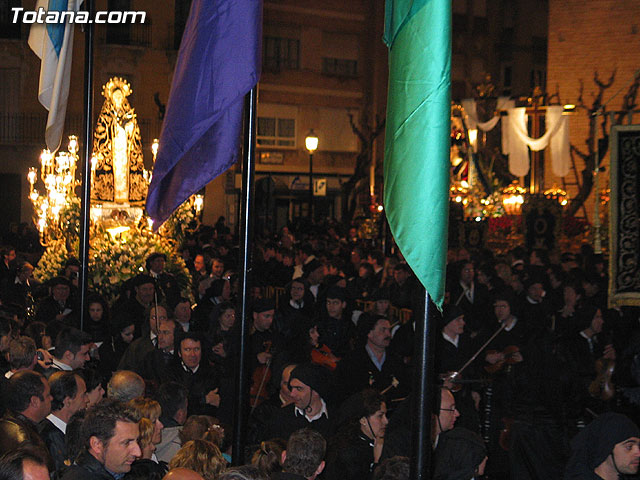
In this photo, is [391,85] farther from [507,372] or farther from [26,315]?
[26,315]

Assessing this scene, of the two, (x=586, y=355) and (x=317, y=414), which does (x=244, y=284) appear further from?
(x=586, y=355)

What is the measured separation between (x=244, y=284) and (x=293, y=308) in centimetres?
706

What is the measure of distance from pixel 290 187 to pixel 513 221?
14.9m

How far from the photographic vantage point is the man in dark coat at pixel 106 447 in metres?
4.60

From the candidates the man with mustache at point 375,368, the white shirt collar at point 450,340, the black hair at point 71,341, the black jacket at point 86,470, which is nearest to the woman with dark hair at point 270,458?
the black jacket at point 86,470

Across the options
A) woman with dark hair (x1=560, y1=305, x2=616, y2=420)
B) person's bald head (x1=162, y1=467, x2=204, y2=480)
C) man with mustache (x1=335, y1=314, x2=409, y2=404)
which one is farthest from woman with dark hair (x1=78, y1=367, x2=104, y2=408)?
woman with dark hair (x1=560, y1=305, x2=616, y2=420)

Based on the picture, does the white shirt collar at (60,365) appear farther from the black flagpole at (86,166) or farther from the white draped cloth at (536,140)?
the white draped cloth at (536,140)

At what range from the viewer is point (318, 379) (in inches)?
267

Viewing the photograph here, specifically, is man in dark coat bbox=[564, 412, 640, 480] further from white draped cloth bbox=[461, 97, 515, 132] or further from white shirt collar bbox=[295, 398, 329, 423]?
white draped cloth bbox=[461, 97, 515, 132]

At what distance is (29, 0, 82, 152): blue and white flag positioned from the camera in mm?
8047

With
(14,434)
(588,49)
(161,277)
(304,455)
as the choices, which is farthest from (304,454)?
(588,49)

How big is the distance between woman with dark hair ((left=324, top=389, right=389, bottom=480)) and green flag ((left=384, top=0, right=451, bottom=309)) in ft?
7.57

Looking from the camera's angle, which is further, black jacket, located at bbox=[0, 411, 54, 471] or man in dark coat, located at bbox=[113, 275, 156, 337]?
man in dark coat, located at bbox=[113, 275, 156, 337]

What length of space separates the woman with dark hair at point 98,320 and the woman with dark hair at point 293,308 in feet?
6.85
